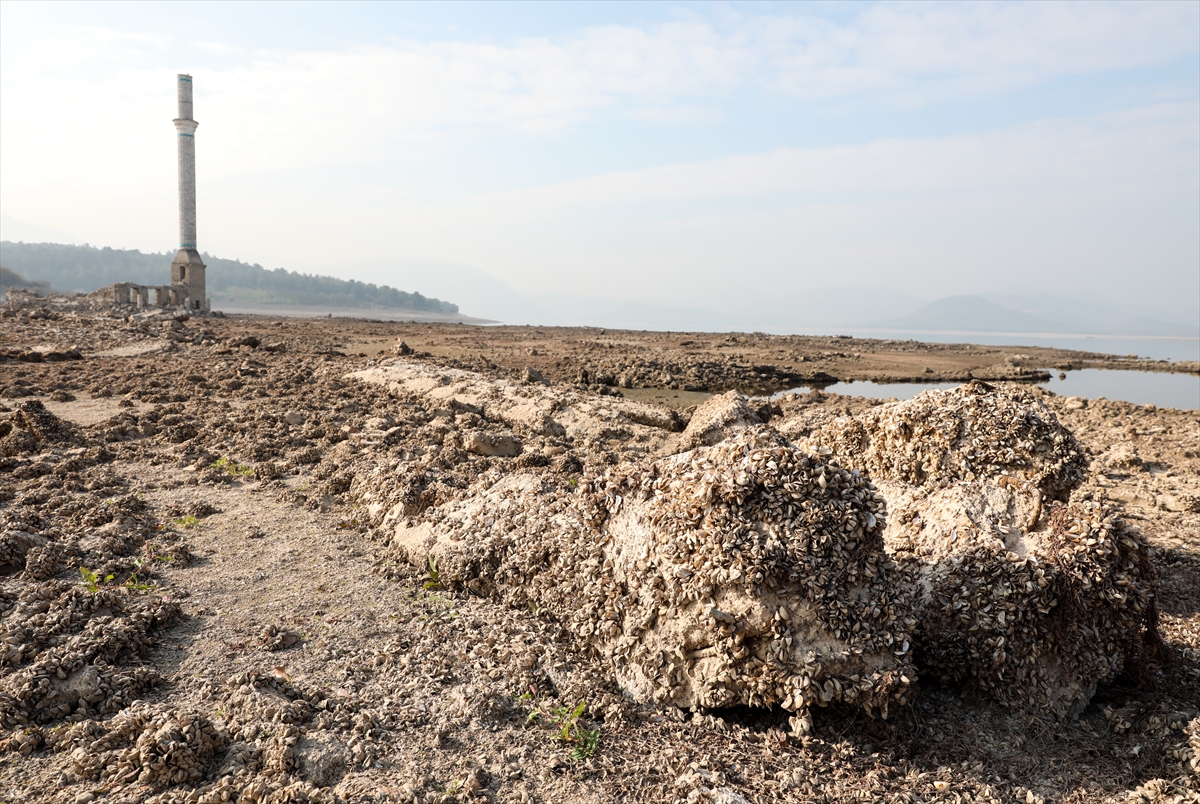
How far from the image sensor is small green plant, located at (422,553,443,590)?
212 inches

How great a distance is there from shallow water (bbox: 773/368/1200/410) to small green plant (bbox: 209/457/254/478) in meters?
13.6

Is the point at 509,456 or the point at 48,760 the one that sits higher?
the point at 509,456

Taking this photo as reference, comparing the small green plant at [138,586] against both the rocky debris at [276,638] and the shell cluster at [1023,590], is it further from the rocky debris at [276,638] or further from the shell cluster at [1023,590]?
the shell cluster at [1023,590]

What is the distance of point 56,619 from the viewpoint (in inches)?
176

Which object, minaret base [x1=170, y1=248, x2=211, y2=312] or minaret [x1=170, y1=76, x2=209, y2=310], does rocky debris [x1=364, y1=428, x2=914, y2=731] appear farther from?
minaret [x1=170, y1=76, x2=209, y2=310]

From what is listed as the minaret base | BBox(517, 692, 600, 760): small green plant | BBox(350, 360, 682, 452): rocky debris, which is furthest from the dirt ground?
the minaret base

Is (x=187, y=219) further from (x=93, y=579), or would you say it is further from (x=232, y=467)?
(x=93, y=579)

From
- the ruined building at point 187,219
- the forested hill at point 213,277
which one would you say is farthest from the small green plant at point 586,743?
the forested hill at point 213,277

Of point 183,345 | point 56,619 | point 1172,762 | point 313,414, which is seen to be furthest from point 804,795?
point 183,345

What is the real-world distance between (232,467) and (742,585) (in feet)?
23.4

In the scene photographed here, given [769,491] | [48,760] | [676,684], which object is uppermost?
[769,491]

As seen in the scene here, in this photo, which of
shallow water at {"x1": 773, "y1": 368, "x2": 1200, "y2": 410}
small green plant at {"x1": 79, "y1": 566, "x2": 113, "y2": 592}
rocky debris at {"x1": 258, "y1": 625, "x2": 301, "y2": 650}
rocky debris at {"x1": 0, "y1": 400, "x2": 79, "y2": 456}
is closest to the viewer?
rocky debris at {"x1": 258, "y1": 625, "x2": 301, "y2": 650}

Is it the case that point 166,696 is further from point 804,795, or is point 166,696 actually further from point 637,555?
point 804,795

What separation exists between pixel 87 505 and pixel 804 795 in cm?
712
